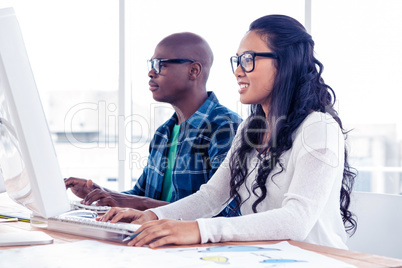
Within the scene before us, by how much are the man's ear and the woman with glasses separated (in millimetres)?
725

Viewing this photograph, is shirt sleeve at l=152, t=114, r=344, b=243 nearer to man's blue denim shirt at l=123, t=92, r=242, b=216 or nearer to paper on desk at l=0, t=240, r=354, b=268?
paper on desk at l=0, t=240, r=354, b=268

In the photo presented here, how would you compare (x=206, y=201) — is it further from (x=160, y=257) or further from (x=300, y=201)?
(x=160, y=257)

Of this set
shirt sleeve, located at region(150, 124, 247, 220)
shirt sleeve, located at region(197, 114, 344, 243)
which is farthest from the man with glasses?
shirt sleeve, located at region(197, 114, 344, 243)

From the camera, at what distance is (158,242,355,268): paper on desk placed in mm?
893

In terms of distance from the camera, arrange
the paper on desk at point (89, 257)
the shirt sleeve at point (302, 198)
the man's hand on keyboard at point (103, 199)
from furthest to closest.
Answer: the man's hand on keyboard at point (103, 199) → the shirt sleeve at point (302, 198) → the paper on desk at point (89, 257)

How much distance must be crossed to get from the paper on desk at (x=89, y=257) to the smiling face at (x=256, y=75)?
0.76 metres

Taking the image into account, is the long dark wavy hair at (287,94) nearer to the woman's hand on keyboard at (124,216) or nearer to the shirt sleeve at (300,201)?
the shirt sleeve at (300,201)

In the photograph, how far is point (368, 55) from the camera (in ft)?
9.73

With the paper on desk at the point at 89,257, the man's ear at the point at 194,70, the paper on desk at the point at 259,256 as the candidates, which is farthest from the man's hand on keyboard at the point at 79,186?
the paper on desk at the point at 259,256

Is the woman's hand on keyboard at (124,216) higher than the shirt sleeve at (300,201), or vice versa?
the shirt sleeve at (300,201)

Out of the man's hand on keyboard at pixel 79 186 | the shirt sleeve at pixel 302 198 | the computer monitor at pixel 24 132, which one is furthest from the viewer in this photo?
the man's hand on keyboard at pixel 79 186

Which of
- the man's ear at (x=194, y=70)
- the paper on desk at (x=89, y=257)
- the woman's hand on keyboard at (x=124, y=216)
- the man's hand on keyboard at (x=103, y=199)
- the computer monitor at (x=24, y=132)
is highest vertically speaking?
the man's ear at (x=194, y=70)

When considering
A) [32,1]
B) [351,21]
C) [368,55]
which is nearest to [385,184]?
[368,55]

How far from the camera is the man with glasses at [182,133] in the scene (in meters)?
2.08
